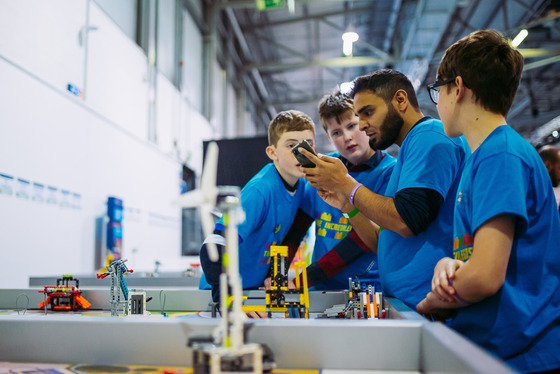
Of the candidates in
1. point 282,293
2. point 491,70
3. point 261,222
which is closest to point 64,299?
point 261,222

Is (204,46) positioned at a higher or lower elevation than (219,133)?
higher

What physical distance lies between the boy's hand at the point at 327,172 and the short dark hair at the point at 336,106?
637 mm

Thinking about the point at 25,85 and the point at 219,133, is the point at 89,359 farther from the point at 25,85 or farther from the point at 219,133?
the point at 219,133

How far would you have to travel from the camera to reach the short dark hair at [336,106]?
6.98 ft

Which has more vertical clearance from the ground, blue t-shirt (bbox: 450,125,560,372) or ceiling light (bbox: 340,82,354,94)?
ceiling light (bbox: 340,82,354,94)

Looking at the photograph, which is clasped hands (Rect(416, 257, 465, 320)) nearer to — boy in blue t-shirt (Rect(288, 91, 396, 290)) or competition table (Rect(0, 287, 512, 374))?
competition table (Rect(0, 287, 512, 374))

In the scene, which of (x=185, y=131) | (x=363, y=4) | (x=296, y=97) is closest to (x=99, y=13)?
(x=185, y=131)

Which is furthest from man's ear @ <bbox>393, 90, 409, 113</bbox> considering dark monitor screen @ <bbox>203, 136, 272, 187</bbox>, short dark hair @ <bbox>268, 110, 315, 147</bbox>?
dark monitor screen @ <bbox>203, 136, 272, 187</bbox>

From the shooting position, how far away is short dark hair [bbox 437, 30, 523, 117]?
3.63 ft

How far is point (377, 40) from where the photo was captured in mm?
9586

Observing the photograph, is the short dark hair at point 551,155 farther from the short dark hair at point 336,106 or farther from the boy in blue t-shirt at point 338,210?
the short dark hair at point 336,106

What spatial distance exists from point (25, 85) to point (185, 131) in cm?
349

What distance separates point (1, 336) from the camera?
97cm

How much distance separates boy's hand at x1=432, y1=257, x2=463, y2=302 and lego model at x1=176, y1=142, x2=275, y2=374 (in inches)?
18.1
